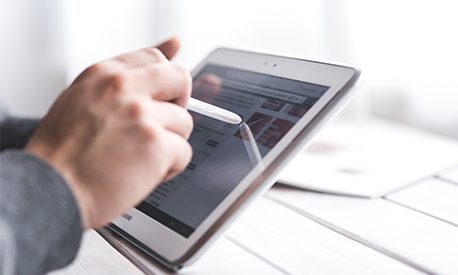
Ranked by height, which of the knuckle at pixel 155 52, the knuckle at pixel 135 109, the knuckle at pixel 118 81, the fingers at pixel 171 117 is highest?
the knuckle at pixel 118 81

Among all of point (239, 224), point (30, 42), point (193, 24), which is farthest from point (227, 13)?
point (239, 224)

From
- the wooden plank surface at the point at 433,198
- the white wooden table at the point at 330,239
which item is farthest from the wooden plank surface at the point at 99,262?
the wooden plank surface at the point at 433,198

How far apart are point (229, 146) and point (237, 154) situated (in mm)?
16

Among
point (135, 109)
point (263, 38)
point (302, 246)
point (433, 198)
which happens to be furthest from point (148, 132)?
point (263, 38)

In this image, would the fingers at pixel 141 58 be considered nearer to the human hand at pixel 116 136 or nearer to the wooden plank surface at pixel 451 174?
the human hand at pixel 116 136

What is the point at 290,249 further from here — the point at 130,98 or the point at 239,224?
the point at 130,98

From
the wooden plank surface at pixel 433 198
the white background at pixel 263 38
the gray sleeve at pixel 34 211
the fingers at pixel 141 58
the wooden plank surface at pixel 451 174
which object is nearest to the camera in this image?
the gray sleeve at pixel 34 211

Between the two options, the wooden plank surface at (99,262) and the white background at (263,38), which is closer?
the wooden plank surface at (99,262)

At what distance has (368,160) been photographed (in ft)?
3.03

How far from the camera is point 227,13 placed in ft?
4.20

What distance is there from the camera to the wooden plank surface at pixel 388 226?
0.61 m

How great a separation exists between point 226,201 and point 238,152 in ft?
0.18

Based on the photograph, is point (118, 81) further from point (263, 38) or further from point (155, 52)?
point (263, 38)

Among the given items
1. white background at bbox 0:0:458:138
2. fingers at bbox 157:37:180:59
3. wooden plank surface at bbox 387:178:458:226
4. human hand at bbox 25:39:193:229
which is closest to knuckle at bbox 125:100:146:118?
human hand at bbox 25:39:193:229
